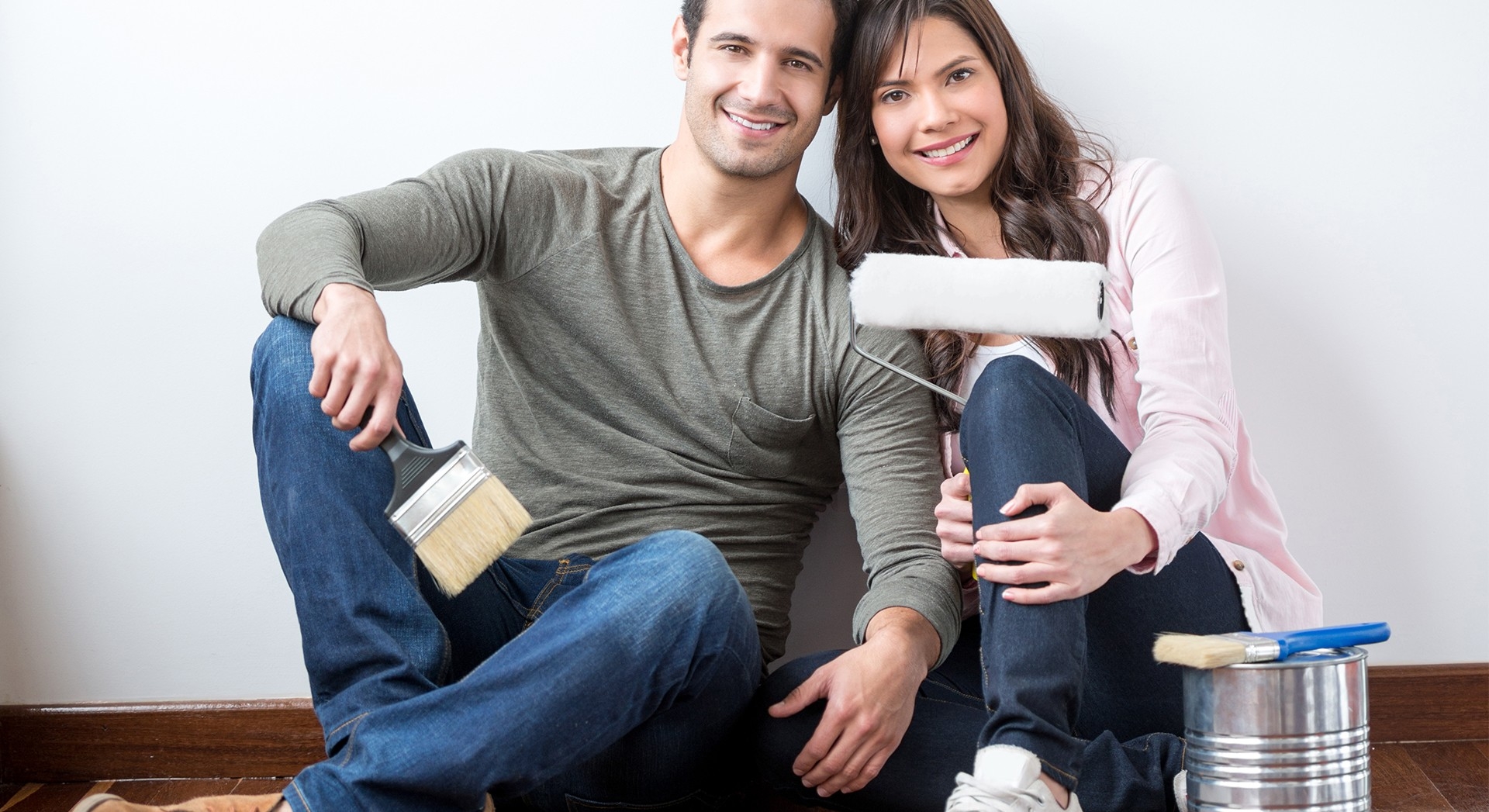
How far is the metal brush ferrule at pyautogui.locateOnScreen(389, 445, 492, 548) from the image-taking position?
3.61 ft

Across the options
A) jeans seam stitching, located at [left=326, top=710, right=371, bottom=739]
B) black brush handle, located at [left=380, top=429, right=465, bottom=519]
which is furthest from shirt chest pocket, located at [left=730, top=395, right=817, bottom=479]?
jeans seam stitching, located at [left=326, top=710, right=371, bottom=739]

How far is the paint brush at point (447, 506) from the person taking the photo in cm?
110

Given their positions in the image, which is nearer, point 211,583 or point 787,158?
point 787,158

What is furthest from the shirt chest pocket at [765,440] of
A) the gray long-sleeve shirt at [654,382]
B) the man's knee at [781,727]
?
the man's knee at [781,727]

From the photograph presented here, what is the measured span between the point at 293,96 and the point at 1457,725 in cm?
194

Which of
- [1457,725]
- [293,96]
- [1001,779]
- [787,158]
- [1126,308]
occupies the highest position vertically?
[293,96]

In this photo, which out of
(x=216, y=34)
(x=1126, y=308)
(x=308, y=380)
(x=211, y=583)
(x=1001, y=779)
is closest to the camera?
(x=1001, y=779)

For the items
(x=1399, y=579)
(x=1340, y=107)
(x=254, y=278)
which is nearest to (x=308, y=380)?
(x=254, y=278)

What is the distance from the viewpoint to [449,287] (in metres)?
1.71

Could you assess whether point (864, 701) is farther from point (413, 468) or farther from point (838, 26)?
point (838, 26)

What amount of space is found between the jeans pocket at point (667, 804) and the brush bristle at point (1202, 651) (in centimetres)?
56

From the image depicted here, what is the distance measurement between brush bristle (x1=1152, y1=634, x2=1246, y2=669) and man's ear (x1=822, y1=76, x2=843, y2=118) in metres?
0.82

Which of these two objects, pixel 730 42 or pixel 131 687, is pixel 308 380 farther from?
pixel 131 687

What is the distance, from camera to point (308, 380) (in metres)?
1.20
